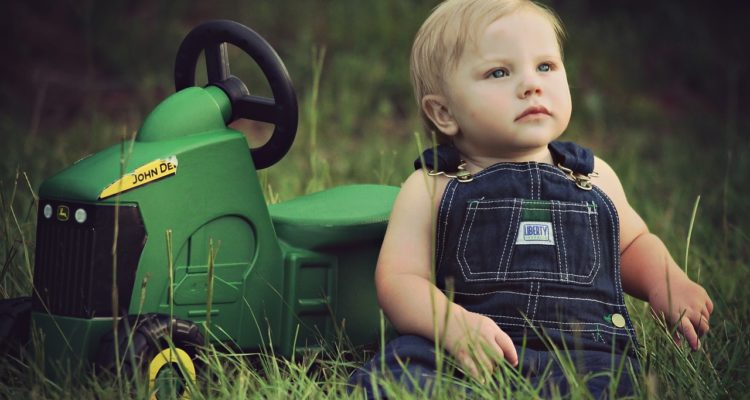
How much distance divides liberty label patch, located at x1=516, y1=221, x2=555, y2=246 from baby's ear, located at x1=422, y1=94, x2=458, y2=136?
0.27 meters

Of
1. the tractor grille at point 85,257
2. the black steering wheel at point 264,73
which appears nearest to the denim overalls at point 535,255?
the black steering wheel at point 264,73

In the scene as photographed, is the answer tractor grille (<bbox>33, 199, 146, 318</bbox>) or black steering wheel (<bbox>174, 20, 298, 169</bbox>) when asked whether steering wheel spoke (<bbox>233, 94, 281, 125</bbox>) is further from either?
tractor grille (<bbox>33, 199, 146, 318</bbox>)

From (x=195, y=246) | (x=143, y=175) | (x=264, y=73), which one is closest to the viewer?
(x=143, y=175)

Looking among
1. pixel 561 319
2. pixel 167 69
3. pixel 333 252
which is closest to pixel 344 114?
pixel 167 69

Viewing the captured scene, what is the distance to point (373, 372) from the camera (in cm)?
193

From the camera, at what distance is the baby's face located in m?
2.12

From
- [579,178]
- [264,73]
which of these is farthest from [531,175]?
[264,73]

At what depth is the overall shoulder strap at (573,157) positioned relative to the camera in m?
2.21

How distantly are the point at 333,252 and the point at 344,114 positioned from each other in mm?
2838

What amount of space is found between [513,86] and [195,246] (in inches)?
30.0

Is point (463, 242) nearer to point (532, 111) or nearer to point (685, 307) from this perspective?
point (532, 111)

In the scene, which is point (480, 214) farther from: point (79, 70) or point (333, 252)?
point (79, 70)

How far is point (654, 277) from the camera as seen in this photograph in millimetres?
2236

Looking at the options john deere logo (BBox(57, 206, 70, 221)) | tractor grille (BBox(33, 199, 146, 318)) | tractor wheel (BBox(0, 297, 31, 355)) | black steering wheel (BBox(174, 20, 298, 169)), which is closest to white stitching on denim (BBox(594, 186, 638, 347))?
black steering wheel (BBox(174, 20, 298, 169))
